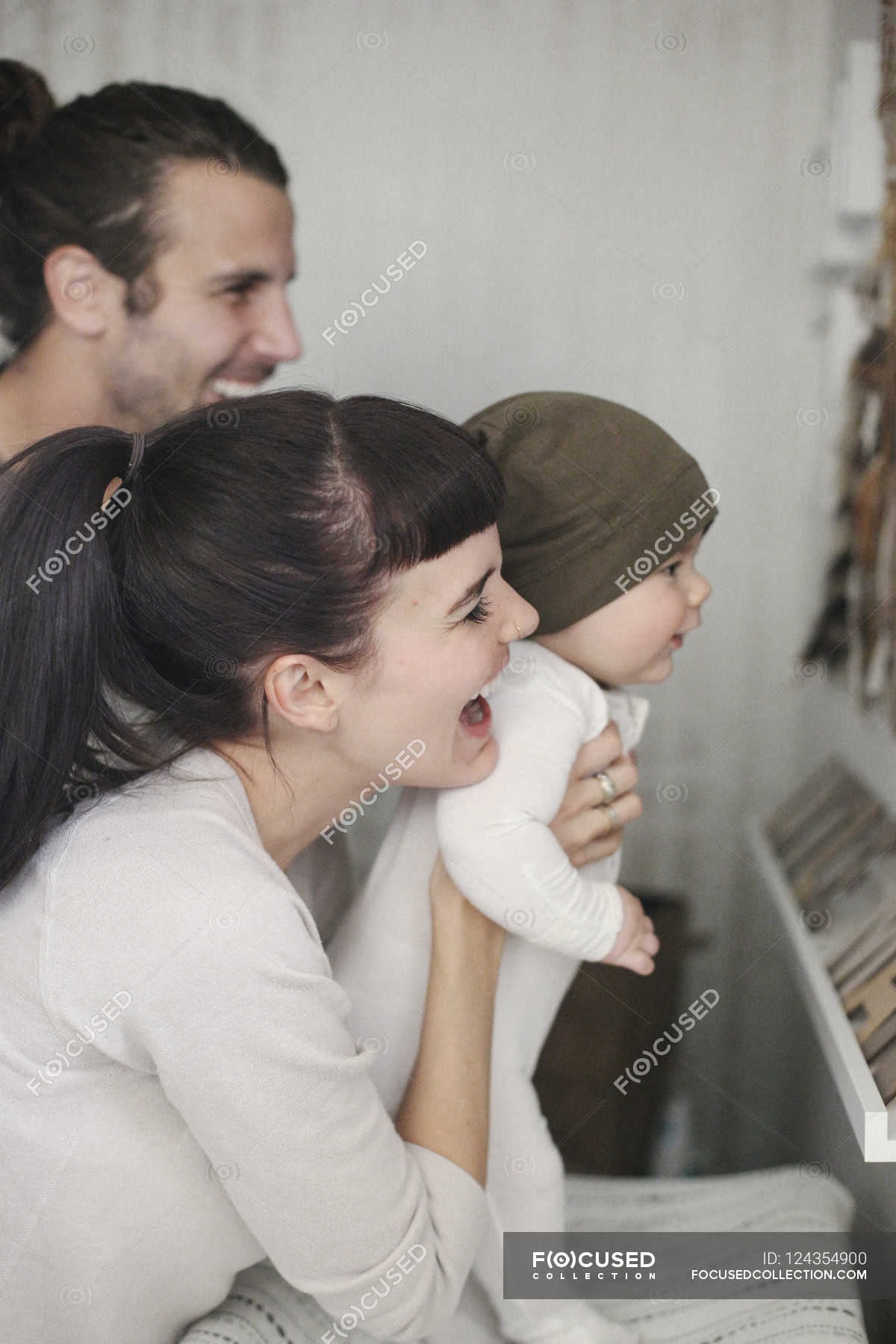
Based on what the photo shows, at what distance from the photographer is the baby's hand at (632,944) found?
3.76 feet

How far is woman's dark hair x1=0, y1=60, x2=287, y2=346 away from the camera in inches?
56.0

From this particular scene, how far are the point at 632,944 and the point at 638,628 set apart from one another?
12.4 inches

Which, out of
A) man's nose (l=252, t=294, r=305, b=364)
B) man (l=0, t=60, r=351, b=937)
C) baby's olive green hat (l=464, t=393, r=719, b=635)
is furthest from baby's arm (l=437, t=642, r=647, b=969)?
man's nose (l=252, t=294, r=305, b=364)

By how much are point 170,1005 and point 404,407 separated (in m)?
0.51

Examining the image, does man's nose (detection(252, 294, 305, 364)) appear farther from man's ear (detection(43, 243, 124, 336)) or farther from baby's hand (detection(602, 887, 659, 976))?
baby's hand (detection(602, 887, 659, 976))

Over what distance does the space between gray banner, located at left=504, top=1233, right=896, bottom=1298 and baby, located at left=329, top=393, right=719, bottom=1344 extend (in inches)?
0.9

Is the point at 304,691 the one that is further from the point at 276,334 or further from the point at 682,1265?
the point at 682,1265

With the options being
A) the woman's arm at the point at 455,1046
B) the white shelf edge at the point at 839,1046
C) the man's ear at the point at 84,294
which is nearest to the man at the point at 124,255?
the man's ear at the point at 84,294

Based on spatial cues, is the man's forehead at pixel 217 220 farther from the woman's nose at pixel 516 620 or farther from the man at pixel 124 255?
the woman's nose at pixel 516 620

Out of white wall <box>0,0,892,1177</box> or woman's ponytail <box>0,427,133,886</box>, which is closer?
woman's ponytail <box>0,427,133,886</box>

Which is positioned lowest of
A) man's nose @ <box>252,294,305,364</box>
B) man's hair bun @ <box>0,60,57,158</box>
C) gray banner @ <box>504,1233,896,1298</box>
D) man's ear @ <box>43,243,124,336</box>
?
gray banner @ <box>504,1233,896,1298</box>

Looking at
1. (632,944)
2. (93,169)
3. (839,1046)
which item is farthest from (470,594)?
(93,169)

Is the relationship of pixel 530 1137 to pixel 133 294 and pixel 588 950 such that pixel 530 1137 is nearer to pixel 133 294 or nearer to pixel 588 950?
pixel 588 950

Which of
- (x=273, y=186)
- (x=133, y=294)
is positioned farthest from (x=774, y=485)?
(x=133, y=294)
